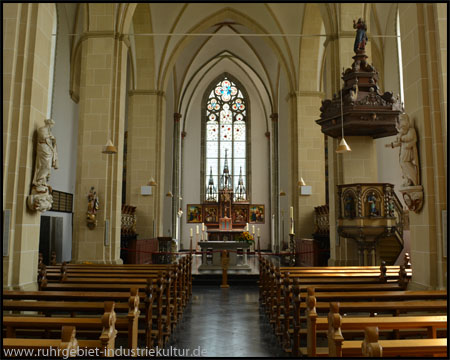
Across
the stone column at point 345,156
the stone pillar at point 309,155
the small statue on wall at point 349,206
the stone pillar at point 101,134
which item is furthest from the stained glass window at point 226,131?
the small statue on wall at point 349,206

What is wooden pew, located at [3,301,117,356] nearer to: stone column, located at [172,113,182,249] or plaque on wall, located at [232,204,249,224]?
stone column, located at [172,113,182,249]

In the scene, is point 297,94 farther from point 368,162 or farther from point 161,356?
point 161,356

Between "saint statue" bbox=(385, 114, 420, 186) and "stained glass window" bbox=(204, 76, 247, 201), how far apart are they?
2064 centimetres

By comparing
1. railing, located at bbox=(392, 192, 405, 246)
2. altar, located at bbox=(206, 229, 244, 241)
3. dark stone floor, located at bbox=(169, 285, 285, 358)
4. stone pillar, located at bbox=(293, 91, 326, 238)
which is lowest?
dark stone floor, located at bbox=(169, 285, 285, 358)

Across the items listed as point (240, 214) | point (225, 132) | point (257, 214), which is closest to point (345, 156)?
point (240, 214)

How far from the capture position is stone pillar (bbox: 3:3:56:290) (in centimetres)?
530

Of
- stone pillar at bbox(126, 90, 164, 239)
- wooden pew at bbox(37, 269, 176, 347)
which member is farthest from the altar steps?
wooden pew at bbox(37, 269, 176, 347)

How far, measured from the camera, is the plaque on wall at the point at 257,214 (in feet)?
83.0

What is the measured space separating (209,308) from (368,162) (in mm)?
5324

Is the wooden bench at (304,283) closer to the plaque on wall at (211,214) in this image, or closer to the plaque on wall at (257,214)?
the plaque on wall at (211,214)

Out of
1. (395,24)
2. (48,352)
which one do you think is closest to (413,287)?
(48,352)

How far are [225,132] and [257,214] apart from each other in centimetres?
588

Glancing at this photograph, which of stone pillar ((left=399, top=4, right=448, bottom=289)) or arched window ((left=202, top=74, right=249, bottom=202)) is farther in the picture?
arched window ((left=202, top=74, right=249, bottom=202))

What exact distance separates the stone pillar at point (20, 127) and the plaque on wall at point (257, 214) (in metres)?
20.1
